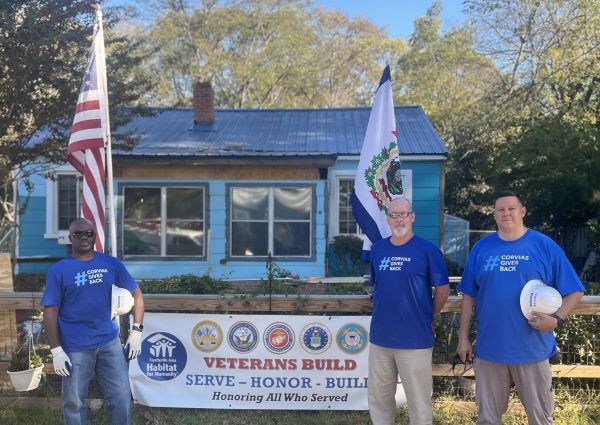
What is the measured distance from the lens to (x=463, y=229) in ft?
48.3

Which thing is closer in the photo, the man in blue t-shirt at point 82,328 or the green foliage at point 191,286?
the man in blue t-shirt at point 82,328

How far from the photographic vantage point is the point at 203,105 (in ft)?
48.0

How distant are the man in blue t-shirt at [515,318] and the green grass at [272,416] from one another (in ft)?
3.68

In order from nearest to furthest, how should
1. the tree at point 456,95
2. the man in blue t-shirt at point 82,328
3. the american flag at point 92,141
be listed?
the man in blue t-shirt at point 82,328
the american flag at point 92,141
the tree at point 456,95

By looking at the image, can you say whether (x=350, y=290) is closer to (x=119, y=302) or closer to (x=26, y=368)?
(x=119, y=302)

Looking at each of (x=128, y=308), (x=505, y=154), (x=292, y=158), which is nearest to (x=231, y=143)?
(x=292, y=158)

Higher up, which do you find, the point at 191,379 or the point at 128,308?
the point at 128,308

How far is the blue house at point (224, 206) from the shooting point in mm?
11938

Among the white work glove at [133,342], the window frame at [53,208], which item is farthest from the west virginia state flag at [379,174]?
the window frame at [53,208]

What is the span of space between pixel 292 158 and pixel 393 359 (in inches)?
327

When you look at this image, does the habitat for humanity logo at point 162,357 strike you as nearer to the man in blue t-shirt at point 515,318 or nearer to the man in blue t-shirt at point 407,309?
the man in blue t-shirt at point 407,309

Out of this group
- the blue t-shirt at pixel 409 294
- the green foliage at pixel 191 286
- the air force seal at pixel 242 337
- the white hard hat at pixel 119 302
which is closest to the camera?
the blue t-shirt at pixel 409 294

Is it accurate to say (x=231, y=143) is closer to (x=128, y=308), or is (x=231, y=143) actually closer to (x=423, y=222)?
(x=423, y=222)

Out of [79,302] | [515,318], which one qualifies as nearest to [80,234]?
[79,302]
